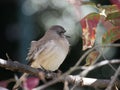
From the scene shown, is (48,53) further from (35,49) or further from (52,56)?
(35,49)

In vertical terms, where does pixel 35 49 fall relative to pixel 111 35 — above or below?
below

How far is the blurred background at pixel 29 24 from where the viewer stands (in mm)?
3670

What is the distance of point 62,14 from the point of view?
3852 mm

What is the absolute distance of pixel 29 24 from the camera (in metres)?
3.96

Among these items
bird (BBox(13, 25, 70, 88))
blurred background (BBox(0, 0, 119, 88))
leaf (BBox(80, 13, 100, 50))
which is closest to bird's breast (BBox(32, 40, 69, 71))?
bird (BBox(13, 25, 70, 88))

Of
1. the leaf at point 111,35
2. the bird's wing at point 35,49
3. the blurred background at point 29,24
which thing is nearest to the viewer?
the leaf at point 111,35

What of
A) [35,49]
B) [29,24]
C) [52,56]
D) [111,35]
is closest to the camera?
[111,35]

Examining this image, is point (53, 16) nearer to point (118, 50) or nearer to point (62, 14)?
point (62, 14)

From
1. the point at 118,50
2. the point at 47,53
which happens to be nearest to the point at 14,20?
the point at 118,50

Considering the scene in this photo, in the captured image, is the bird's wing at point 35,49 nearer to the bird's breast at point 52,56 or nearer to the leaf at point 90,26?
the bird's breast at point 52,56

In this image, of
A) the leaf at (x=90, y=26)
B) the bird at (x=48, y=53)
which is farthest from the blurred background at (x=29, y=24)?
the leaf at (x=90, y=26)

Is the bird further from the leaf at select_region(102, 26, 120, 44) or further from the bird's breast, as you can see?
the leaf at select_region(102, 26, 120, 44)

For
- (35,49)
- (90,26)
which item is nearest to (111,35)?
(90,26)

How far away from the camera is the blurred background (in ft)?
12.0
